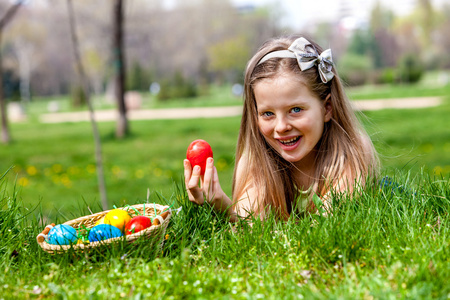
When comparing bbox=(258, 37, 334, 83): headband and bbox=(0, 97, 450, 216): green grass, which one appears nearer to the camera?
bbox=(258, 37, 334, 83): headband

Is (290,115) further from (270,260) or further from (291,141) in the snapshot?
(270,260)

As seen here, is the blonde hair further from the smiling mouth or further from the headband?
the smiling mouth

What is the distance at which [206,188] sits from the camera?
8.63 feet

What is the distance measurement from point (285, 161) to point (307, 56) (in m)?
0.71

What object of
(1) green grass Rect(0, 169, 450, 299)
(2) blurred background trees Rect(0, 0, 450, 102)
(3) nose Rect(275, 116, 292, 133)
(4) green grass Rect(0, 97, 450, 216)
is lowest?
(4) green grass Rect(0, 97, 450, 216)

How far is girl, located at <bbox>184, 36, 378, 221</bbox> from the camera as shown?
2771mm

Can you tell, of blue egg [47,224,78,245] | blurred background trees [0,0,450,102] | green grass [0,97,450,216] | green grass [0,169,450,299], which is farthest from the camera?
blurred background trees [0,0,450,102]

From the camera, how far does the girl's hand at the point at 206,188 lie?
2529 mm

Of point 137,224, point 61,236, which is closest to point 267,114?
point 137,224

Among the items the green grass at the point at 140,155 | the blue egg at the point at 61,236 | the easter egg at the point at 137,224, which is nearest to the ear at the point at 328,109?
the green grass at the point at 140,155

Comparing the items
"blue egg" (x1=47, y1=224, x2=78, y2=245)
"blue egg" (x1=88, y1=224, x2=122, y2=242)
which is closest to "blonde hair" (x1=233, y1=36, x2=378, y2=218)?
"blue egg" (x1=88, y1=224, x2=122, y2=242)

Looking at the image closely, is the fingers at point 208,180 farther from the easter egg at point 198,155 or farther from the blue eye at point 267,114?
the blue eye at point 267,114

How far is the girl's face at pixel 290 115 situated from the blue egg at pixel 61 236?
1.24 m

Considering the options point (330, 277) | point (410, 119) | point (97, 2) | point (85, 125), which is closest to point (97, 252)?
point (330, 277)
